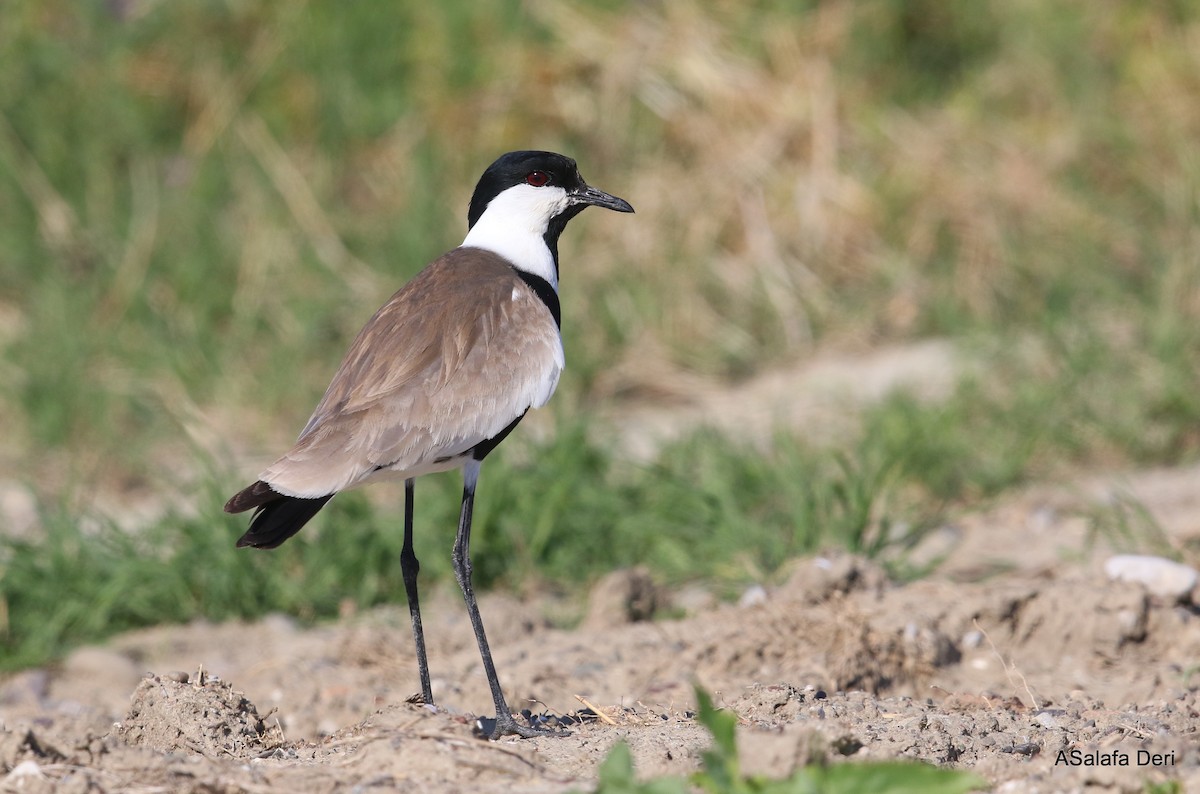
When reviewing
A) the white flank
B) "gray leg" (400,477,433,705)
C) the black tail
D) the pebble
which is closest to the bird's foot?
"gray leg" (400,477,433,705)

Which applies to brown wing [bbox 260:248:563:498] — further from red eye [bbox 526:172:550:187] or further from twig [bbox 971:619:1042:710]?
twig [bbox 971:619:1042:710]

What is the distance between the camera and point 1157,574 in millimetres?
4750

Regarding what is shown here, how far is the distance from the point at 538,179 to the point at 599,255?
3147 mm

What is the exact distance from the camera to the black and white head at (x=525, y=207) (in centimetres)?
466

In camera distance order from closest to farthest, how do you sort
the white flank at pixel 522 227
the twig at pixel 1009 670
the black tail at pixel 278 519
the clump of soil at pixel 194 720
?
the clump of soil at pixel 194 720, the black tail at pixel 278 519, the twig at pixel 1009 670, the white flank at pixel 522 227

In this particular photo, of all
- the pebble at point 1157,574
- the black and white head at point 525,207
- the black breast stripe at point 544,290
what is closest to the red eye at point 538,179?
the black and white head at point 525,207

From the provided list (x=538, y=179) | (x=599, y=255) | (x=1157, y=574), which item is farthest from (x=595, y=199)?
(x=599, y=255)

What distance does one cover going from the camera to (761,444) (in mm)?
6527

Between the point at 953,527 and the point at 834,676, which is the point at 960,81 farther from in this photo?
→ the point at 834,676

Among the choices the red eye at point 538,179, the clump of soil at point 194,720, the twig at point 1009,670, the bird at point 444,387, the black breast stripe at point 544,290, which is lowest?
the twig at point 1009,670

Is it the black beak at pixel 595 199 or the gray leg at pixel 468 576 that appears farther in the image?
the black beak at pixel 595 199

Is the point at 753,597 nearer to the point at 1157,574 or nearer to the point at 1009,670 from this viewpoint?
the point at 1009,670

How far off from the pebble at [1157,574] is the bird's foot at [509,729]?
2.03 meters

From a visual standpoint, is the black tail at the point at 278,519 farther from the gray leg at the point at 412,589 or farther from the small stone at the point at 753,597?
the small stone at the point at 753,597
